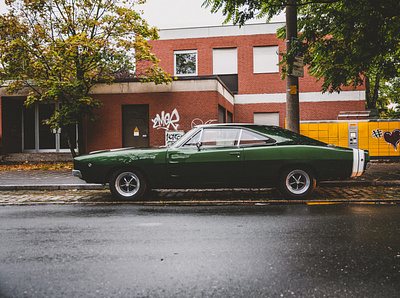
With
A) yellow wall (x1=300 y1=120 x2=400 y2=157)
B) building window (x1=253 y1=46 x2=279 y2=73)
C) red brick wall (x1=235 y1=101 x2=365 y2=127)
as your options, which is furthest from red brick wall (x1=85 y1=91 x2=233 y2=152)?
building window (x1=253 y1=46 x2=279 y2=73)

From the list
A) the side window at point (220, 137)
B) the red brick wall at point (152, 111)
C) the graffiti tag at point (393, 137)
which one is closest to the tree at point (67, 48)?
the red brick wall at point (152, 111)

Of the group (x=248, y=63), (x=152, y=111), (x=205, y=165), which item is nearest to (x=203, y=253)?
(x=205, y=165)

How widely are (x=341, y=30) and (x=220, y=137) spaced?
5187mm

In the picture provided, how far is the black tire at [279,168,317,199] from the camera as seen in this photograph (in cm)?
636

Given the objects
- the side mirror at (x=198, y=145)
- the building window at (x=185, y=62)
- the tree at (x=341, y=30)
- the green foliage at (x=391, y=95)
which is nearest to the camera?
the side mirror at (x=198, y=145)

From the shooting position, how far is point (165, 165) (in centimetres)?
641

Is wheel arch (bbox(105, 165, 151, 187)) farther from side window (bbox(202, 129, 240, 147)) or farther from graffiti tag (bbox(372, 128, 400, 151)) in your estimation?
graffiti tag (bbox(372, 128, 400, 151))

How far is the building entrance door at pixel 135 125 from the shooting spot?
1502 centimetres

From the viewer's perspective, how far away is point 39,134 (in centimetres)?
1653

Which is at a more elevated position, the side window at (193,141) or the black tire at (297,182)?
the side window at (193,141)

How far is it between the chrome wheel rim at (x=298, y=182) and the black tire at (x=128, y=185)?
2.82m

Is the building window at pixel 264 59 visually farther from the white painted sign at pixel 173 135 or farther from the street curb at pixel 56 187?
the street curb at pixel 56 187

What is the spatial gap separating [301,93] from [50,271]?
19997mm

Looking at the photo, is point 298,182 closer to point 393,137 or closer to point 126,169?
point 126,169
